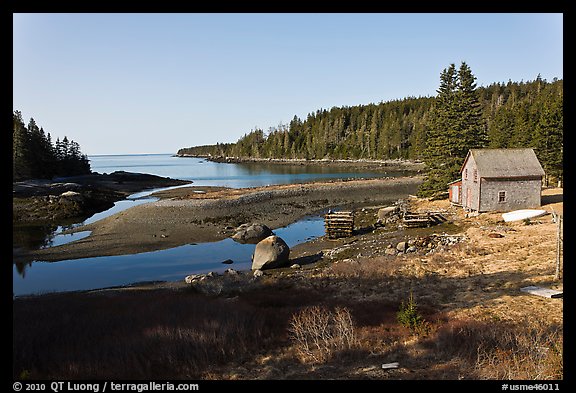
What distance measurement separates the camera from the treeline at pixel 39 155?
227 feet

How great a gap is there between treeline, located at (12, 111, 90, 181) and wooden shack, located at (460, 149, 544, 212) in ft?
242

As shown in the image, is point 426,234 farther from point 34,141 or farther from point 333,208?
point 34,141

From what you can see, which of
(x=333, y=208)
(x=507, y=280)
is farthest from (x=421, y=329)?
(x=333, y=208)

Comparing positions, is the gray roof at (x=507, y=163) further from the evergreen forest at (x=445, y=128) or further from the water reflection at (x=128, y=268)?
the water reflection at (x=128, y=268)

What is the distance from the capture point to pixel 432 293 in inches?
626

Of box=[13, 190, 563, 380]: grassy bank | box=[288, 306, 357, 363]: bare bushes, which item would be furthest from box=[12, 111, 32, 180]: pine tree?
box=[288, 306, 357, 363]: bare bushes

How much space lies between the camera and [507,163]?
33.9 meters

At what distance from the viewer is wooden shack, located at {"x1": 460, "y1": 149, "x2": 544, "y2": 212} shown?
33.1m

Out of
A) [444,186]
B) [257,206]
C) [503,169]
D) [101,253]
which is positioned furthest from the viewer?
[257,206]

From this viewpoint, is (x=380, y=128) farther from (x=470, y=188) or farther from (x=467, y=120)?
(x=470, y=188)

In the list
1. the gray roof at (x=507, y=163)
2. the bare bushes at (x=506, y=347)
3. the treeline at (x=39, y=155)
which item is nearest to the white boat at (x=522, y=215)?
the gray roof at (x=507, y=163)

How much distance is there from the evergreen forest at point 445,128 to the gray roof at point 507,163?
7.04 meters

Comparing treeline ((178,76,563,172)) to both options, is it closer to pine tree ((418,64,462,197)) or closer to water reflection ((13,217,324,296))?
pine tree ((418,64,462,197))
